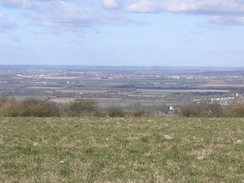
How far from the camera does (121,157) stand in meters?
9.91

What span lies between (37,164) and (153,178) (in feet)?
9.62

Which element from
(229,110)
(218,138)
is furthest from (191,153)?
(229,110)

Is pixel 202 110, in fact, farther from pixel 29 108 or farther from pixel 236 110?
pixel 29 108

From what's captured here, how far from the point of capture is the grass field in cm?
798

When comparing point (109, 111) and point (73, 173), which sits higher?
point (73, 173)

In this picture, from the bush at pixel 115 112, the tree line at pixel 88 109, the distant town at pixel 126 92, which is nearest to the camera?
the tree line at pixel 88 109

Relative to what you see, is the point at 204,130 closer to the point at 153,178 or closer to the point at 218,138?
the point at 218,138

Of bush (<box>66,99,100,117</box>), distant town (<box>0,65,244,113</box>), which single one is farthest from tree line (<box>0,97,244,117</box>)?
distant town (<box>0,65,244,113</box>)

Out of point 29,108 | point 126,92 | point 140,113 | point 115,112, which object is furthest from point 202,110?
point 126,92

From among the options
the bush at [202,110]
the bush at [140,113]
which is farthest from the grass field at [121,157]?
the bush at [202,110]

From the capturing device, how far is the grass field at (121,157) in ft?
26.2

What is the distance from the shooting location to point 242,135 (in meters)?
14.4

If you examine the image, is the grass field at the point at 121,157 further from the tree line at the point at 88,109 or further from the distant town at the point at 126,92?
the distant town at the point at 126,92

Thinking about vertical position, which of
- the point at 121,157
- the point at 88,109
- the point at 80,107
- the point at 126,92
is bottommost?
the point at 126,92
